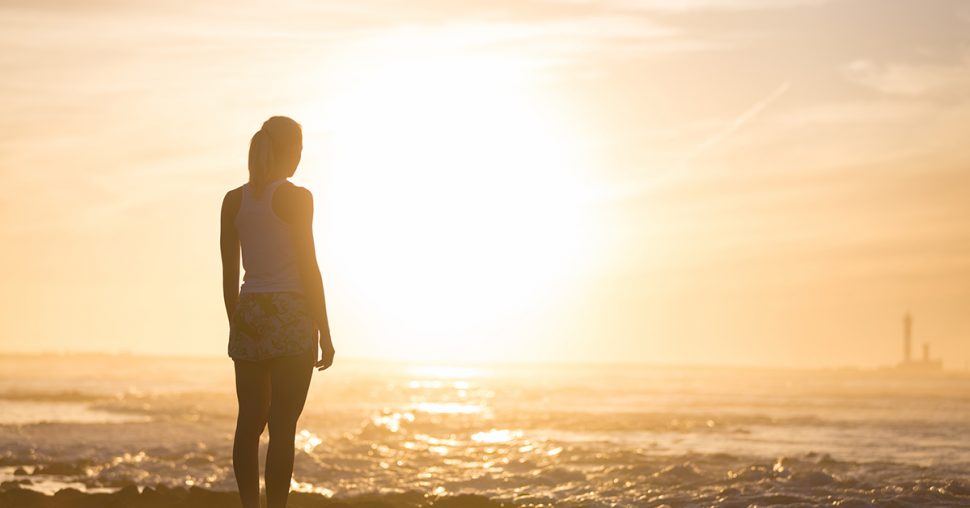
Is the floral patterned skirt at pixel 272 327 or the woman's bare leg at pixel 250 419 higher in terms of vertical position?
the floral patterned skirt at pixel 272 327

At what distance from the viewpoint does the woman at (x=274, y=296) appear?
232 inches

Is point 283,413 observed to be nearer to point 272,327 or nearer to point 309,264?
point 272,327

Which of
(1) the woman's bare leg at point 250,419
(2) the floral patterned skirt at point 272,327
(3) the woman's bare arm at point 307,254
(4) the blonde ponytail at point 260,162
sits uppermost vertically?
(4) the blonde ponytail at point 260,162

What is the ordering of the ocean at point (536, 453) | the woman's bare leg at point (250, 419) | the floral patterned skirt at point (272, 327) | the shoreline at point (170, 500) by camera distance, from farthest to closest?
the ocean at point (536, 453)
the shoreline at point (170, 500)
the woman's bare leg at point (250, 419)
the floral patterned skirt at point (272, 327)

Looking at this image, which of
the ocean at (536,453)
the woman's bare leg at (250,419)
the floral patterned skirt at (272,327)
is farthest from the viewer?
the ocean at (536,453)

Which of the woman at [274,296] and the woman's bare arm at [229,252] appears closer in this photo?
the woman at [274,296]

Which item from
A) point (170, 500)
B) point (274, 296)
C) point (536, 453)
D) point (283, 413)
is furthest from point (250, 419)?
point (536, 453)

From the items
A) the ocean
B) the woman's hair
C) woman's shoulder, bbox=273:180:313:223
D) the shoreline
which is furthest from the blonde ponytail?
the ocean

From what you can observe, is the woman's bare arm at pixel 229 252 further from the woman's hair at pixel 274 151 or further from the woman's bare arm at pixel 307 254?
the woman's bare arm at pixel 307 254

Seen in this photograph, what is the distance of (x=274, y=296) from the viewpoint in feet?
19.4

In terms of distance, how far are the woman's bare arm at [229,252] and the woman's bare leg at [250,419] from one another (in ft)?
1.09

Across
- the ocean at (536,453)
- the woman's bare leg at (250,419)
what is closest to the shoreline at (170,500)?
the ocean at (536,453)

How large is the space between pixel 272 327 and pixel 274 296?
172mm

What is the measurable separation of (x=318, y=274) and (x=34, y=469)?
34.7 ft
